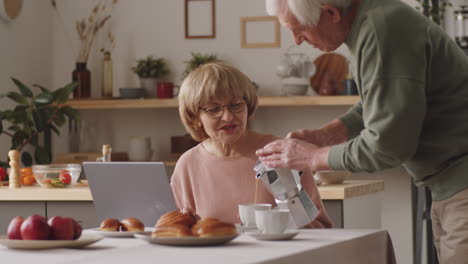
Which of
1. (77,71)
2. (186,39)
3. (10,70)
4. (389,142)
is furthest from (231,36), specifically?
(389,142)

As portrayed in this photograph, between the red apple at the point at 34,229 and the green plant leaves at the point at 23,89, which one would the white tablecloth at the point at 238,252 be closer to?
the red apple at the point at 34,229

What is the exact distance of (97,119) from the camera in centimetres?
621

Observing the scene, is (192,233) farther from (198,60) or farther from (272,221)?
(198,60)

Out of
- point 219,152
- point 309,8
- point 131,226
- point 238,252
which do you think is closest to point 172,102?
point 219,152

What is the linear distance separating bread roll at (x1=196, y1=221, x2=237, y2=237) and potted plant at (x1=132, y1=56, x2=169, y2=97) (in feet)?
13.4

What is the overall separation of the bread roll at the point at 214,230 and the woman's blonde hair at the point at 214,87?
80 centimetres

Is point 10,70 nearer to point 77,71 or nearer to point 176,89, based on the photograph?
point 77,71

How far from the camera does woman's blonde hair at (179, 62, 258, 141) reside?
8.58ft

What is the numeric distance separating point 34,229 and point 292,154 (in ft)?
2.04

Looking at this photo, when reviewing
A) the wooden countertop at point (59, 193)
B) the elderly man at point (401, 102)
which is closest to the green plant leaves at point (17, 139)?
the wooden countertop at point (59, 193)

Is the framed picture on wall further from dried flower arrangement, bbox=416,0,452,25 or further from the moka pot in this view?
the moka pot

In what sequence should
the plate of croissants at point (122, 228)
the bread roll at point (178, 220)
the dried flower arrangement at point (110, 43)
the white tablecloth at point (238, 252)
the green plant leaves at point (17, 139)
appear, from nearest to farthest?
the white tablecloth at point (238, 252) → the bread roll at point (178, 220) → the plate of croissants at point (122, 228) → the green plant leaves at point (17, 139) → the dried flower arrangement at point (110, 43)

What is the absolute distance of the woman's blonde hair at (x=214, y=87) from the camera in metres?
2.62

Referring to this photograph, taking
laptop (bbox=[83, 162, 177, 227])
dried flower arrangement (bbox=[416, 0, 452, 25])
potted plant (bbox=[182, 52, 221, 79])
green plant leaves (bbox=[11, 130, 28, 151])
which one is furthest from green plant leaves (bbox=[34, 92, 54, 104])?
laptop (bbox=[83, 162, 177, 227])
